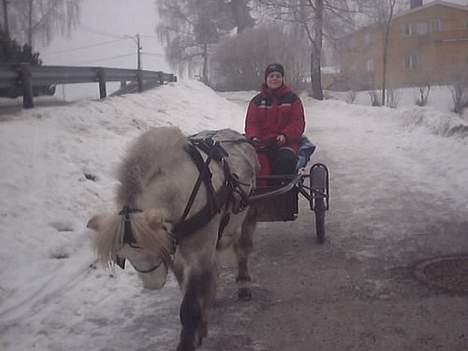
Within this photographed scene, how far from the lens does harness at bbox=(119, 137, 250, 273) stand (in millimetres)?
3316

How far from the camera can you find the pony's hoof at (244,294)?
4.76m

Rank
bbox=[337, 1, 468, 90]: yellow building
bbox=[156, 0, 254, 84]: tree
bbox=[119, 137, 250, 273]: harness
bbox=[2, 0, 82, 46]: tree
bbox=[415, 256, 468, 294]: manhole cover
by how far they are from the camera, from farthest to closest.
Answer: bbox=[156, 0, 254, 84]: tree, bbox=[337, 1, 468, 90]: yellow building, bbox=[2, 0, 82, 46]: tree, bbox=[415, 256, 468, 294]: manhole cover, bbox=[119, 137, 250, 273]: harness

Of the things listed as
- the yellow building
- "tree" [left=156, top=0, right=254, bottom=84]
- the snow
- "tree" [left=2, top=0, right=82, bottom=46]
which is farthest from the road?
"tree" [left=156, top=0, right=254, bottom=84]

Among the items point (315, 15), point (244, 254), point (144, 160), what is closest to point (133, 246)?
point (144, 160)

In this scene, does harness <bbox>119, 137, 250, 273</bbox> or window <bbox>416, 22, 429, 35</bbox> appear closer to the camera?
harness <bbox>119, 137, 250, 273</bbox>

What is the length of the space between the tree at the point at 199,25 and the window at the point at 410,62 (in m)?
16.6

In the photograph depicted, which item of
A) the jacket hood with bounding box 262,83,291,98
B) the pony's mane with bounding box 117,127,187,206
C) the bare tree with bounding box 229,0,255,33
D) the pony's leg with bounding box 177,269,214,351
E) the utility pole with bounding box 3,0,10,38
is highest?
the bare tree with bounding box 229,0,255,33

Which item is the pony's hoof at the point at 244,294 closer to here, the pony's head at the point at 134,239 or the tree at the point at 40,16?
the pony's head at the point at 134,239

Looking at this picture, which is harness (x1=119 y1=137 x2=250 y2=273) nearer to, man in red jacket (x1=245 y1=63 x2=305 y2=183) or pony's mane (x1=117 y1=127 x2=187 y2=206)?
pony's mane (x1=117 y1=127 x2=187 y2=206)

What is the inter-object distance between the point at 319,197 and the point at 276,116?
1102 millimetres

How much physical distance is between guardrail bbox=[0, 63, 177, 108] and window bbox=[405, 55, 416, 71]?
13217 millimetres

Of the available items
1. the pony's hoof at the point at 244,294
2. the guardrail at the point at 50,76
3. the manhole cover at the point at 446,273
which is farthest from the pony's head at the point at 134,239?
the guardrail at the point at 50,76

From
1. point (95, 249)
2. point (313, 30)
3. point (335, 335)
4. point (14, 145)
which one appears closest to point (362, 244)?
point (335, 335)

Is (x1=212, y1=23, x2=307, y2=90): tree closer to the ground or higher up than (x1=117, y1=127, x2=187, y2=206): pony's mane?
higher up
